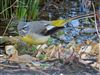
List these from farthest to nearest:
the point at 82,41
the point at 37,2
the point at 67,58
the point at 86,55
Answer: the point at 37,2, the point at 82,41, the point at 86,55, the point at 67,58

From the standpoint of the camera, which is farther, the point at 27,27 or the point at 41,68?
the point at 27,27

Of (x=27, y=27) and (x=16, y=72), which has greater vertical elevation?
(x=27, y=27)

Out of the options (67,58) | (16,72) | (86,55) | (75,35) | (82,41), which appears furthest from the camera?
(75,35)

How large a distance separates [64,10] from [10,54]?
6.44 ft

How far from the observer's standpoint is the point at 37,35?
342cm

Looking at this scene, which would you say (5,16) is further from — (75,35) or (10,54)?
(10,54)

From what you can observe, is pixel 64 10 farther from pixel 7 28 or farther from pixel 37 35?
pixel 37 35

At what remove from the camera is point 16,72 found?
286 cm

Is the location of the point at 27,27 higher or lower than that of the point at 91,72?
higher

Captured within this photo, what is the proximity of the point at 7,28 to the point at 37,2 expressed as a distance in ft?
2.50

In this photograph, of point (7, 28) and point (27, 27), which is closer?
point (27, 27)

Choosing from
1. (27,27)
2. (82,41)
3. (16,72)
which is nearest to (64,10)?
(82,41)

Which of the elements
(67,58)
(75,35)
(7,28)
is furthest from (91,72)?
(7,28)

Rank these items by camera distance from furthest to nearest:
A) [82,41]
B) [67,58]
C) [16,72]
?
[82,41]
[67,58]
[16,72]
